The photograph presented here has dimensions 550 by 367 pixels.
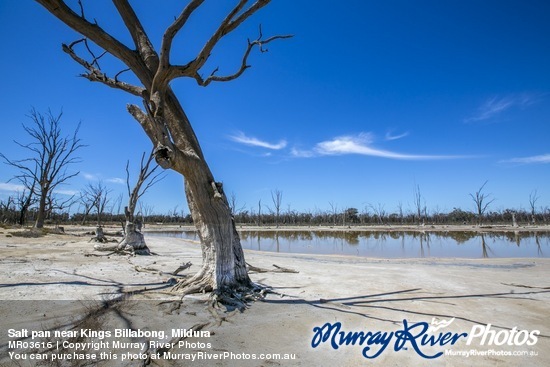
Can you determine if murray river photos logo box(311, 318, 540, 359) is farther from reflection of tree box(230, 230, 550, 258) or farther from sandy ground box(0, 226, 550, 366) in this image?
reflection of tree box(230, 230, 550, 258)

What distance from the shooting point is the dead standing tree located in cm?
355

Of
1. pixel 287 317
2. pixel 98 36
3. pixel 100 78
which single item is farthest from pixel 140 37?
pixel 287 317

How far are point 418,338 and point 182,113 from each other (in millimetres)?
4370

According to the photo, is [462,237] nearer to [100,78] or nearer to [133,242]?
[133,242]

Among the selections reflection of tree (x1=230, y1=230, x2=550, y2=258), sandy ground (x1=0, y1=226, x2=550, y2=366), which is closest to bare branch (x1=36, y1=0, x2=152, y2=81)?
sandy ground (x1=0, y1=226, x2=550, y2=366)

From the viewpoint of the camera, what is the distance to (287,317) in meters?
3.52

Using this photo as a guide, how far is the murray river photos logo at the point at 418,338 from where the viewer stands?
9.04ft

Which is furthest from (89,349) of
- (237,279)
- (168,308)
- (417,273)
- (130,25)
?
(417,273)

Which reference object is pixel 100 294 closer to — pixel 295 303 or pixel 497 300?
pixel 295 303

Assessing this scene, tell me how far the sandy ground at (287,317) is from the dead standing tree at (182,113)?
56cm

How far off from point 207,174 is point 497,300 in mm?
4812

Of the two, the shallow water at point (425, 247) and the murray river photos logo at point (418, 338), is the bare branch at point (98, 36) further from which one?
the shallow water at point (425, 247)

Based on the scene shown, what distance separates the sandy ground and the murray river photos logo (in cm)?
2

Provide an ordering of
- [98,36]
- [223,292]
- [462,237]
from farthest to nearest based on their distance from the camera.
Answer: [462,237] < [223,292] < [98,36]
